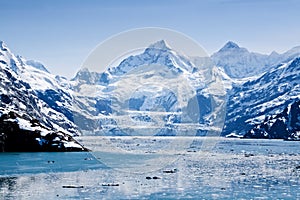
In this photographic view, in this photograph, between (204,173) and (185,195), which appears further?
(204,173)

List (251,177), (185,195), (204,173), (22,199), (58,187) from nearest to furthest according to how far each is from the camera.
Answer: (22,199) → (185,195) → (58,187) → (251,177) → (204,173)

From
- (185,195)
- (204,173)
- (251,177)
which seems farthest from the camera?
(204,173)

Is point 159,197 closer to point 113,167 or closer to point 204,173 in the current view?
point 204,173

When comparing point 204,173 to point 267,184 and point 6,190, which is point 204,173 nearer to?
point 267,184

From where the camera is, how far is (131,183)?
10312cm

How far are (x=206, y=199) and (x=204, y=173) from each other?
42182 millimetres

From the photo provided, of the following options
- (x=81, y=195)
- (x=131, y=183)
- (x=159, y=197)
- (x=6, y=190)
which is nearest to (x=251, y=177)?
(x=131, y=183)

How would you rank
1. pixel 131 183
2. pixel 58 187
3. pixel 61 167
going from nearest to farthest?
1. pixel 58 187
2. pixel 131 183
3. pixel 61 167

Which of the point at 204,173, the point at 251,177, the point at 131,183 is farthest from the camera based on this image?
the point at 204,173

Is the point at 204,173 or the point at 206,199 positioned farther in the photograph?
the point at 204,173

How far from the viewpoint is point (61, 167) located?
457 ft

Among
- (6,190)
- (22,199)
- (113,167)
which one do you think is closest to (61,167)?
(113,167)

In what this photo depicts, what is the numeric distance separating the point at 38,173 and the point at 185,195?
47.9 meters

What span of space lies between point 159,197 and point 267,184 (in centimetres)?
2942
